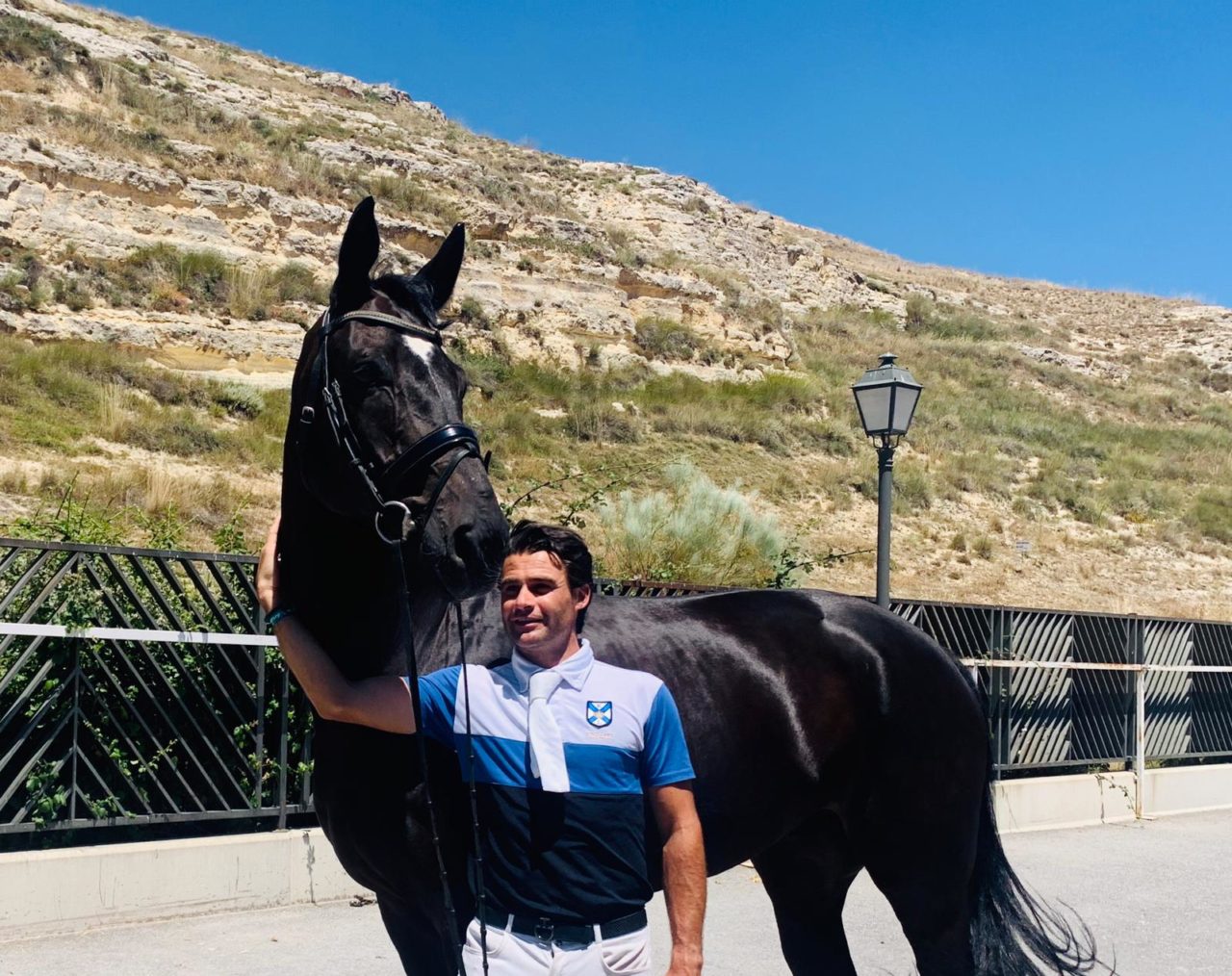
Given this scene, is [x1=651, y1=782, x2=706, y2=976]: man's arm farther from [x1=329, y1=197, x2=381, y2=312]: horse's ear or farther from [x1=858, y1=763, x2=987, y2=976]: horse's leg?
[x1=858, y1=763, x2=987, y2=976]: horse's leg

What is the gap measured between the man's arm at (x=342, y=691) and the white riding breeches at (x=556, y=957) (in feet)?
1.69

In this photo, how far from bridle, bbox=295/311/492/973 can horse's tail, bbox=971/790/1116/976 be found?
2.20 meters

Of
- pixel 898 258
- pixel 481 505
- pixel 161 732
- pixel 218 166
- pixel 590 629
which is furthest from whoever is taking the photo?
pixel 898 258

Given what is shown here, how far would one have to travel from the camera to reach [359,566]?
119 inches

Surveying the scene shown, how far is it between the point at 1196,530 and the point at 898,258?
59522mm

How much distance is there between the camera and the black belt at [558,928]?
248 cm

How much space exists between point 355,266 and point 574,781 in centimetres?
140

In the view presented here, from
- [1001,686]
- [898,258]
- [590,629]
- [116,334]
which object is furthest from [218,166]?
[898,258]

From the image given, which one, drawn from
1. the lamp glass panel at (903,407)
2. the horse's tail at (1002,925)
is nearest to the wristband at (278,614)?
the horse's tail at (1002,925)

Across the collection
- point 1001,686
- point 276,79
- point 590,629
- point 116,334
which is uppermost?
point 276,79

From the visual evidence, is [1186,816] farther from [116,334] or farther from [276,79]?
[276,79]

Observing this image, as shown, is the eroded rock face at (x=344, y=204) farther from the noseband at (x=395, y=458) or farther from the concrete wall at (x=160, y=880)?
the noseband at (x=395, y=458)

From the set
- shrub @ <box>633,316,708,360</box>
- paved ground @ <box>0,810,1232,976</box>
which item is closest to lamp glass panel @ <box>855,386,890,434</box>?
paved ground @ <box>0,810,1232,976</box>

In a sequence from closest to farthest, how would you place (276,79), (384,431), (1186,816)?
(384,431) → (1186,816) → (276,79)
